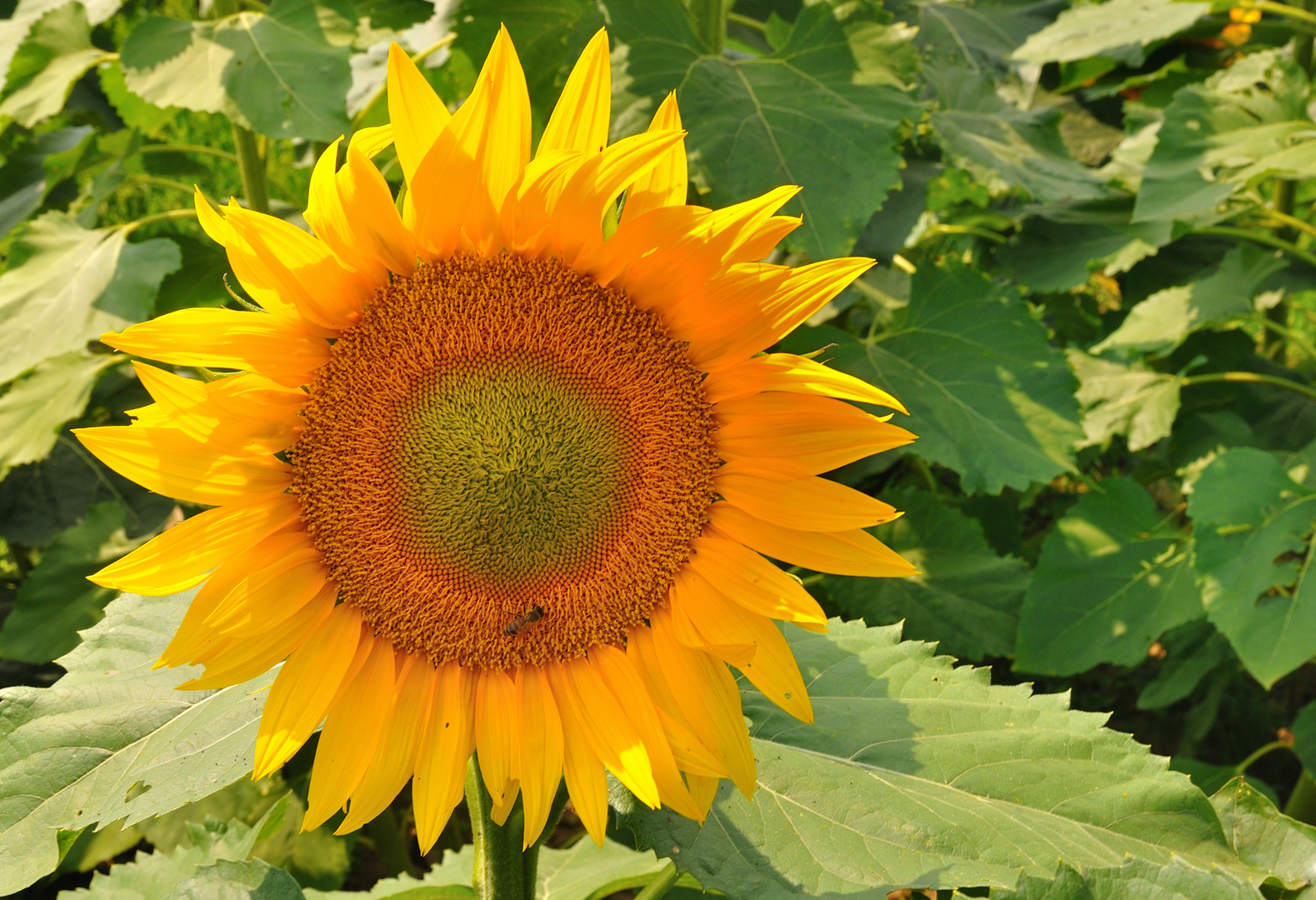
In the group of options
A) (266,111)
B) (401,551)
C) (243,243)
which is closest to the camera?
(243,243)

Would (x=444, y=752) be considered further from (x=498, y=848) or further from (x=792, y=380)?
(x=792, y=380)

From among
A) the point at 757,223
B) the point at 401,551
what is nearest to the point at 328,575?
the point at 401,551

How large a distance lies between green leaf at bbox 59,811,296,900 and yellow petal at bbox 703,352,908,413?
0.89 meters

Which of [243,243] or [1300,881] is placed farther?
[1300,881]

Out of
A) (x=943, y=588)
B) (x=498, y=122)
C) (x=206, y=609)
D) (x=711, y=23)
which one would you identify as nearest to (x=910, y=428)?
(x=943, y=588)

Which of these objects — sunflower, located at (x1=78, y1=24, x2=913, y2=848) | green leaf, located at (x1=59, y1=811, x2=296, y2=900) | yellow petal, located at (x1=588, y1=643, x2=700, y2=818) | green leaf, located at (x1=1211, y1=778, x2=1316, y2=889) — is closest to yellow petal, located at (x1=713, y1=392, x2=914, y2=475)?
sunflower, located at (x1=78, y1=24, x2=913, y2=848)

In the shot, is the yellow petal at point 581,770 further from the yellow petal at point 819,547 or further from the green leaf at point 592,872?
the green leaf at point 592,872

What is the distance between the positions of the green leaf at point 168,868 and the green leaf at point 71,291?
803 millimetres

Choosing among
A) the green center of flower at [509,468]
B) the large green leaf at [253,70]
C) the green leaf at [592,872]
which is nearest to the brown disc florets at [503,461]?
the green center of flower at [509,468]

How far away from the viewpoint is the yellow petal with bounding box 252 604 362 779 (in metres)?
0.93

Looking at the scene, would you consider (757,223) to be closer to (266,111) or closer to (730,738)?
(730,738)

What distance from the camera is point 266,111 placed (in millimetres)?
1632

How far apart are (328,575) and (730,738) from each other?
415 millimetres

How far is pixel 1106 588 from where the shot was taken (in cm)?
234
